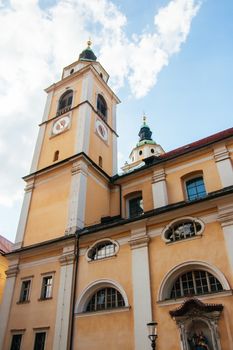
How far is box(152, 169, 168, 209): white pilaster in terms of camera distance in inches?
639

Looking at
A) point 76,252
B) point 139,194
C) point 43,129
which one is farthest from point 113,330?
point 43,129

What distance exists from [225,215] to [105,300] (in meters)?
6.05

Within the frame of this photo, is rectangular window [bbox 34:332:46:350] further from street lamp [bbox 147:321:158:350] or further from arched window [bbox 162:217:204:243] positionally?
arched window [bbox 162:217:204:243]

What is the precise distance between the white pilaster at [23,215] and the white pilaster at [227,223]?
1134 centimetres

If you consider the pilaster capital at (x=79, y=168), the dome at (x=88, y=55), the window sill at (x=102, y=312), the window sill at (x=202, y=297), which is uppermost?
the dome at (x=88, y=55)

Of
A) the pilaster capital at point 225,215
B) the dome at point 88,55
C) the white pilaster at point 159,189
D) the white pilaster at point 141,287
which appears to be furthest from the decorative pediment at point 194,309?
the dome at point 88,55

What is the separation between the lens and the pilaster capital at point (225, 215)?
11297mm

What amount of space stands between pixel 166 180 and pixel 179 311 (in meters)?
8.01

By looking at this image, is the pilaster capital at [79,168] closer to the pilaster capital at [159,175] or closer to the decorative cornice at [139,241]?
the pilaster capital at [159,175]

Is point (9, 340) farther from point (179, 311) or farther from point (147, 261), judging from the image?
point (179, 311)

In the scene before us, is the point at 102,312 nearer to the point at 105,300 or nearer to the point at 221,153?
the point at 105,300

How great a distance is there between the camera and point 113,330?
11.8 meters

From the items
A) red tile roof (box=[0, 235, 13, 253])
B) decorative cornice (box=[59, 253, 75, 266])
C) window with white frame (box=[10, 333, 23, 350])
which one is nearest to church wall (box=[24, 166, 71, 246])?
decorative cornice (box=[59, 253, 75, 266])

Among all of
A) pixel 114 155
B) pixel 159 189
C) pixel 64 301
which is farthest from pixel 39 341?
pixel 114 155
